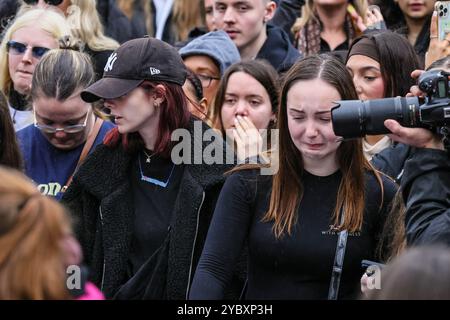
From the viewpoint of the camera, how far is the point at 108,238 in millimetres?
4117

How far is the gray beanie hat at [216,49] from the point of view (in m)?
5.89

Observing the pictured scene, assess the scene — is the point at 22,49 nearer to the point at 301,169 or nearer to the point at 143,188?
the point at 143,188

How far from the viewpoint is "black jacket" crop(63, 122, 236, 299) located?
3.99 m

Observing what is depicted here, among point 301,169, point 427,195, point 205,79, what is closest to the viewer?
point 427,195

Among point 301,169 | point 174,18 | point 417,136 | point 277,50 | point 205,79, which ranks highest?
point 174,18

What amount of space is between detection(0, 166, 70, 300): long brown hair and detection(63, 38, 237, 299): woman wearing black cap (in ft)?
5.52

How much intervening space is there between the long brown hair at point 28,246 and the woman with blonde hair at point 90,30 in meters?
3.68

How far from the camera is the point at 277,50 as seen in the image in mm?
6188

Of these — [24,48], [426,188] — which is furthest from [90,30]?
[426,188]

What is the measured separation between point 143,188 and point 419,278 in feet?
7.20
